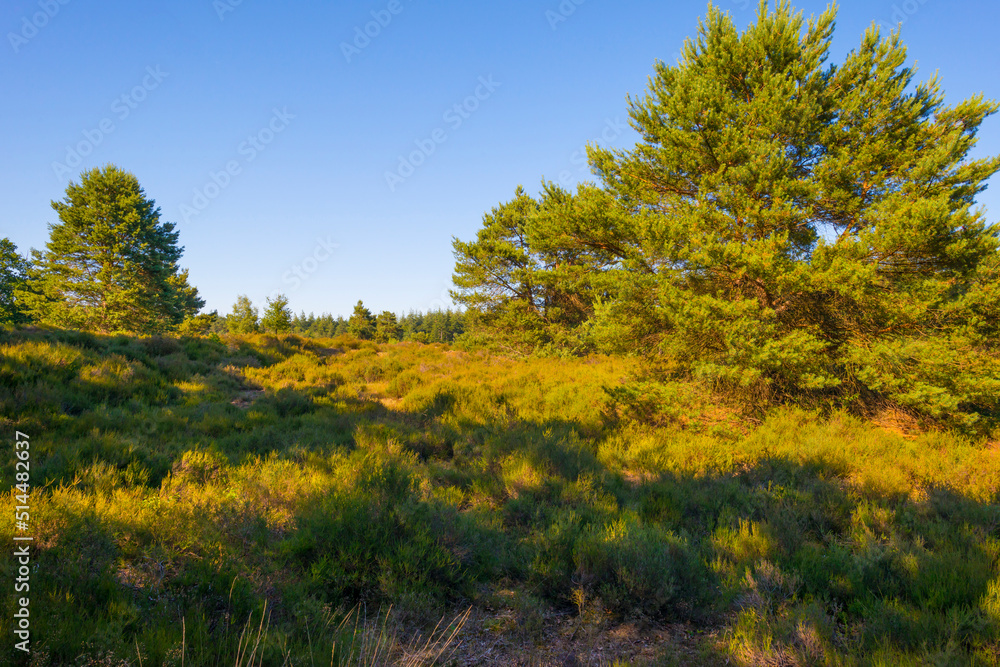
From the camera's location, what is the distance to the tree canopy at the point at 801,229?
679 cm

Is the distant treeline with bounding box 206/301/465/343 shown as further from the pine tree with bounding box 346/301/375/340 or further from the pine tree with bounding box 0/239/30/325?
the pine tree with bounding box 0/239/30/325

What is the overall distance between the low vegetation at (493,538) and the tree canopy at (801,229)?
1279mm

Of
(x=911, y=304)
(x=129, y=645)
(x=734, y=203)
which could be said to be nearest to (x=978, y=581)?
(x=129, y=645)

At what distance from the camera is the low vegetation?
2.39m

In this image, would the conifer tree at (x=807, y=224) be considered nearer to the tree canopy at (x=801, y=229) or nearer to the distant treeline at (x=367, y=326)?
the tree canopy at (x=801, y=229)

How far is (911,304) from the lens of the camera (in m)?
6.98

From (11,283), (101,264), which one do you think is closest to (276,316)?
(101,264)

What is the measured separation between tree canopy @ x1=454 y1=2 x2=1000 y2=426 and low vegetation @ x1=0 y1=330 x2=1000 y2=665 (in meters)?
1.28

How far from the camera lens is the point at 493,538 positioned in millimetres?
3781

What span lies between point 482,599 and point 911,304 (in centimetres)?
850

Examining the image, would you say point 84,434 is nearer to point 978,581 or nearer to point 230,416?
point 230,416

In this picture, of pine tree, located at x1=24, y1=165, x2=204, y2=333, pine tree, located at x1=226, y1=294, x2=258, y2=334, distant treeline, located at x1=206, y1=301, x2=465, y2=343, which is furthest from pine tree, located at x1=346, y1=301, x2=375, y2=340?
pine tree, located at x1=24, y1=165, x2=204, y2=333

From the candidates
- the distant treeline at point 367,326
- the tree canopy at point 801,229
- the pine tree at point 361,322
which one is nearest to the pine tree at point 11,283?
the distant treeline at point 367,326

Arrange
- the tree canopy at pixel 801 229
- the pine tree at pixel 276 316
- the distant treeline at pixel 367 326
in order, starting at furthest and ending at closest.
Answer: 1. the distant treeline at pixel 367 326
2. the pine tree at pixel 276 316
3. the tree canopy at pixel 801 229
